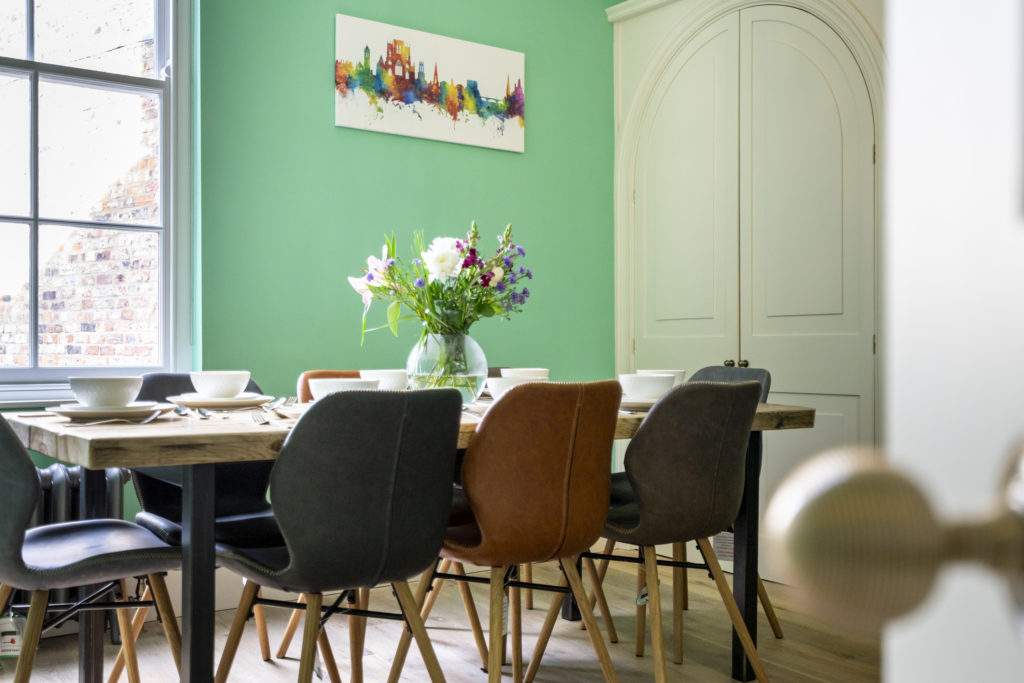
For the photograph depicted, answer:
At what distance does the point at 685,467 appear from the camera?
2.43 metres

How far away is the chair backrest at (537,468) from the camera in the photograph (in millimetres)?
2146

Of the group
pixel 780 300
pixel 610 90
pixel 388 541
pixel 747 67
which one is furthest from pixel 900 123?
pixel 610 90

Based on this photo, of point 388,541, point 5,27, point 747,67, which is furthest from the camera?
point 747,67

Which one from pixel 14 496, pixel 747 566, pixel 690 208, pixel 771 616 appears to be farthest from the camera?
pixel 690 208

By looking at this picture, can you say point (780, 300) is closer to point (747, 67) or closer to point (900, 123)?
point (747, 67)

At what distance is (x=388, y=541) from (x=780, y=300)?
2.61 m

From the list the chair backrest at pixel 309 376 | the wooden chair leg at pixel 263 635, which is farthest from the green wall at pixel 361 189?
the wooden chair leg at pixel 263 635

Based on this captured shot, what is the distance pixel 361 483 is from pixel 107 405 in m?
0.65

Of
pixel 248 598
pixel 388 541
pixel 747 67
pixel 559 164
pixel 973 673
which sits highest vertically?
pixel 747 67

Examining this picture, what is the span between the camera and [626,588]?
387 centimetres

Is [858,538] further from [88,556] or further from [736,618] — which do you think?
[736,618]

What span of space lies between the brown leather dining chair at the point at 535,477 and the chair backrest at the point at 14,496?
93cm

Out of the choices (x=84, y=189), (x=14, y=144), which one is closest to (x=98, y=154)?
(x=84, y=189)

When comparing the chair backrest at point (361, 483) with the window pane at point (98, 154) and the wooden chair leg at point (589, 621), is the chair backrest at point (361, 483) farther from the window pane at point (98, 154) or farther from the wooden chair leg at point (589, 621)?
the window pane at point (98, 154)
